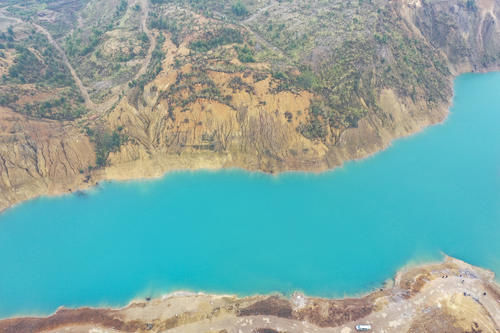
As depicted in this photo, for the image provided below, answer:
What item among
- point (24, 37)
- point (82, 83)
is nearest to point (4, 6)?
point (24, 37)

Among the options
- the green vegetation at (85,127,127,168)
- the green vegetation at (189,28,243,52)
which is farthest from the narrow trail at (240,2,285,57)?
the green vegetation at (85,127,127,168)

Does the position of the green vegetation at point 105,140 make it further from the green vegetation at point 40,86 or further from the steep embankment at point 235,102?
the green vegetation at point 40,86

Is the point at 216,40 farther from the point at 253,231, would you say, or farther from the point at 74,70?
the point at 253,231

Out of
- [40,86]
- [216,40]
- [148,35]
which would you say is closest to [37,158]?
[40,86]

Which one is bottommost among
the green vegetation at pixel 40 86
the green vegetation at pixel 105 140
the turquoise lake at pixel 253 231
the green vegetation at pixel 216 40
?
the turquoise lake at pixel 253 231

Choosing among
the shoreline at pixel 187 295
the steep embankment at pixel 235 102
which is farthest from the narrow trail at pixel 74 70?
the shoreline at pixel 187 295

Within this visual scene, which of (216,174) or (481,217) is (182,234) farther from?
(481,217)

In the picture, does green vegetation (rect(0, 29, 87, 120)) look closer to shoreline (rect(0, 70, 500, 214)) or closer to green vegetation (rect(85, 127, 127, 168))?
green vegetation (rect(85, 127, 127, 168))
